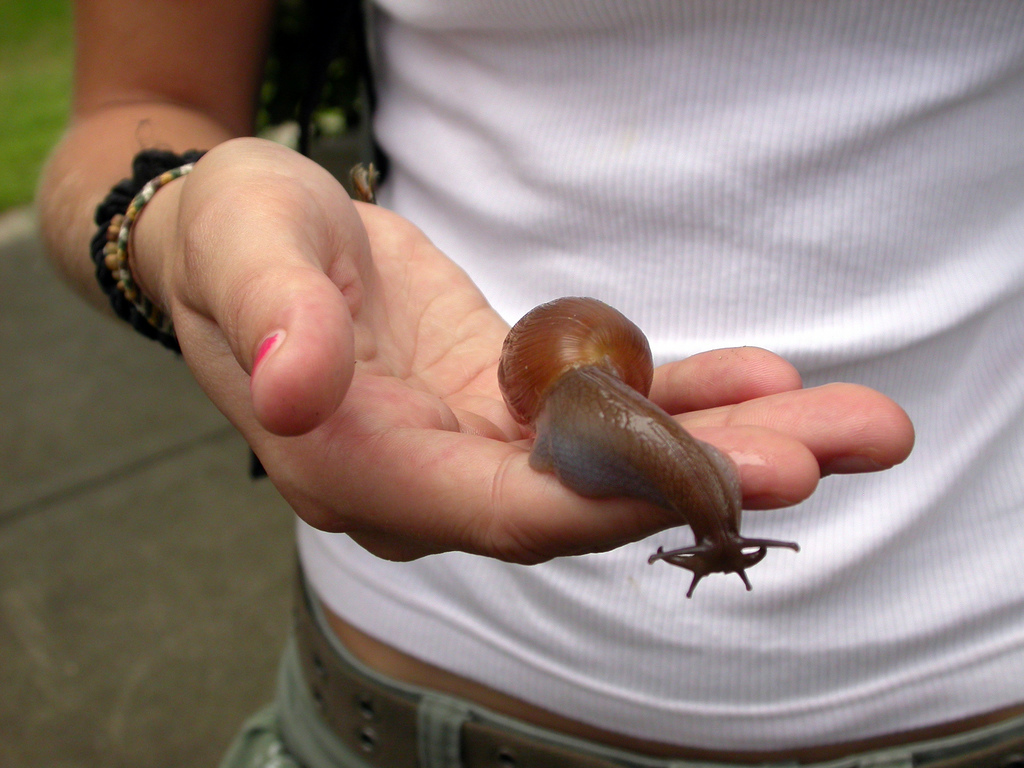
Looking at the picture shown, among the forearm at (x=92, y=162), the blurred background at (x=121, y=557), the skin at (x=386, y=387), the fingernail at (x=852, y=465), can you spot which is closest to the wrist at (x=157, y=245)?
the skin at (x=386, y=387)

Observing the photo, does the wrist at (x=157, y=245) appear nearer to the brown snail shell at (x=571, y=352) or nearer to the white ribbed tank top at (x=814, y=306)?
the brown snail shell at (x=571, y=352)

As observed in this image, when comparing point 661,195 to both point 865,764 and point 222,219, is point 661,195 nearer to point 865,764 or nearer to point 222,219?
point 222,219

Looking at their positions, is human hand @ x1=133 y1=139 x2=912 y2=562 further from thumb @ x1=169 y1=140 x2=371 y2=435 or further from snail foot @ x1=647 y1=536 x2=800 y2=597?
snail foot @ x1=647 y1=536 x2=800 y2=597

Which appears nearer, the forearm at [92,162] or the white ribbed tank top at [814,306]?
the white ribbed tank top at [814,306]

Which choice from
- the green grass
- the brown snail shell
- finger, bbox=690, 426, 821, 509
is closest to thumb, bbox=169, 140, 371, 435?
the brown snail shell

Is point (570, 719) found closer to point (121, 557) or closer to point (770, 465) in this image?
point (770, 465)

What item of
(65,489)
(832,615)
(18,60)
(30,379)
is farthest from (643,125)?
(18,60)
